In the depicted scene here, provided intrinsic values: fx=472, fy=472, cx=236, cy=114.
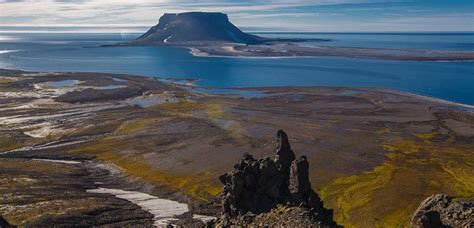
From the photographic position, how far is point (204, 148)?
266ft

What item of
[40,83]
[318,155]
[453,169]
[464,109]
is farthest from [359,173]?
[40,83]

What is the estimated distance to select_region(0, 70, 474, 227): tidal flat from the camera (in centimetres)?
5459

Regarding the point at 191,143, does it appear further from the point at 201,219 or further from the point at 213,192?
the point at 201,219

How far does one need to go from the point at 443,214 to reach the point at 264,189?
11.5 metres

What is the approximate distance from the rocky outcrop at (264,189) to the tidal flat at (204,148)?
763 inches

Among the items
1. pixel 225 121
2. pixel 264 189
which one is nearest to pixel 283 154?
pixel 264 189

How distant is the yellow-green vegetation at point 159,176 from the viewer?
202ft

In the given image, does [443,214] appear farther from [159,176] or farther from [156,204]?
[159,176]

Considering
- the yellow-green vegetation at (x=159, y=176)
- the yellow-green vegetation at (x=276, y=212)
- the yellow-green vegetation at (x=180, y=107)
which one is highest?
the yellow-green vegetation at (x=276, y=212)

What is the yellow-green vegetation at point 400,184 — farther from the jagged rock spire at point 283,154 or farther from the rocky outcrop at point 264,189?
the rocky outcrop at point 264,189

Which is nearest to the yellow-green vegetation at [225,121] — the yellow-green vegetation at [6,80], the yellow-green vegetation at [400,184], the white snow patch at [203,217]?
the yellow-green vegetation at [400,184]

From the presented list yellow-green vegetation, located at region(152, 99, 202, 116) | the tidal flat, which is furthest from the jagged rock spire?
yellow-green vegetation, located at region(152, 99, 202, 116)

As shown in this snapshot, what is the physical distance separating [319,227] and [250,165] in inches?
339

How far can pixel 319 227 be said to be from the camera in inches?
976
